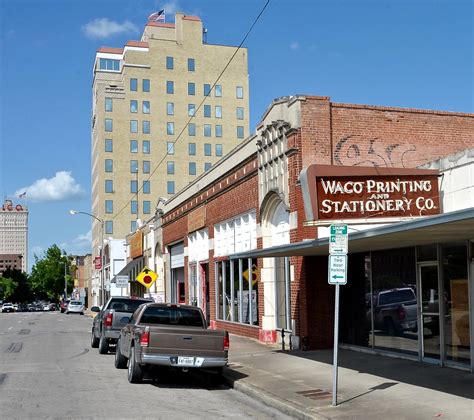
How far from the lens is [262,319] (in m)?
21.1

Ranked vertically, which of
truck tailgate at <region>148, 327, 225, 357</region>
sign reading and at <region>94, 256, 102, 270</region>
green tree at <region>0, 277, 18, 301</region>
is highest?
sign reading and at <region>94, 256, 102, 270</region>

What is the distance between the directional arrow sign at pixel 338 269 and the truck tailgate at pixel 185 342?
3.36 meters

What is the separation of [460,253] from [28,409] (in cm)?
844

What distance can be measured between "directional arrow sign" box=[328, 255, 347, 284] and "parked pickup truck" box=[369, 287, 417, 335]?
469 centimetres

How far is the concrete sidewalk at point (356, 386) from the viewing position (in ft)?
31.7

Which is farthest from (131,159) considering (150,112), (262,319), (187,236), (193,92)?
(262,319)

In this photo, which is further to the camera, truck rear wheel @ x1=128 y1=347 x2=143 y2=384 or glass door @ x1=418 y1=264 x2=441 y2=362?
glass door @ x1=418 y1=264 x2=441 y2=362

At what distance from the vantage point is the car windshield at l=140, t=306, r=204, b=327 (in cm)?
1399

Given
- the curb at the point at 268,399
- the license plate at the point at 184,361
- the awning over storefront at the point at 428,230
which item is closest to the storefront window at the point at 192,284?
the curb at the point at 268,399

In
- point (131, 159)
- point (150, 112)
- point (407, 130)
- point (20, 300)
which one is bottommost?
point (20, 300)

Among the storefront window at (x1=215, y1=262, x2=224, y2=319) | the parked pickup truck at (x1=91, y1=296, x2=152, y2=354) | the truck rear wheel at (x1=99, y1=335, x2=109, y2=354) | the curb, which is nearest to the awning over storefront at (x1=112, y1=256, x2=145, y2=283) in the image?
the storefront window at (x1=215, y1=262, x2=224, y2=319)

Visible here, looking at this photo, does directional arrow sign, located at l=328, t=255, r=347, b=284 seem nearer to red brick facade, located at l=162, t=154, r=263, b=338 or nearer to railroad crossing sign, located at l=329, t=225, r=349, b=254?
railroad crossing sign, located at l=329, t=225, r=349, b=254

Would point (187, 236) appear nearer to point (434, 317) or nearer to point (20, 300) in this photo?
point (434, 317)

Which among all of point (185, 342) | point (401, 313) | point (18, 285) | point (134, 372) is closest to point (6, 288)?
point (18, 285)
